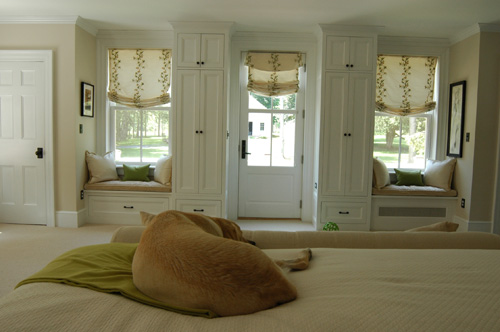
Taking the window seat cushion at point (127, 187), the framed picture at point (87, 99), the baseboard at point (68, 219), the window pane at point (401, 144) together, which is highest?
the framed picture at point (87, 99)

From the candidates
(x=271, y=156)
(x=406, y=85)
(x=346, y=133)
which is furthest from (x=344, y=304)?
(x=406, y=85)

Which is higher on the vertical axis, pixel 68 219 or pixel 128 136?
pixel 128 136

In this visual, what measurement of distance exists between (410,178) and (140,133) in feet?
11.8

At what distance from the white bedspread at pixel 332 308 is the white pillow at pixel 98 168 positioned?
3.93 metres

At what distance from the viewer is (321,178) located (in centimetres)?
479

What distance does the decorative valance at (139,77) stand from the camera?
516 cm

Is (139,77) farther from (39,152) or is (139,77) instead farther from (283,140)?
(283,140)

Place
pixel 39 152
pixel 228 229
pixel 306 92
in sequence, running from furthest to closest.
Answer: pixel 306 92, pixel 39 152, pixel 228 229

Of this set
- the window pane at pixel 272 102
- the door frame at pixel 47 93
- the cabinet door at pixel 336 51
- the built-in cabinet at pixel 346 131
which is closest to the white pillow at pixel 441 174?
the built-in cabinet at pixel 346 131

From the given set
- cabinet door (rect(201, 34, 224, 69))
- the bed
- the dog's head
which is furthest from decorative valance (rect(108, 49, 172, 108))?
the bed

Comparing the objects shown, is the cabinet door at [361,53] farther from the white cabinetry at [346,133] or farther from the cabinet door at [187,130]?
the cabinet door at [187,130]

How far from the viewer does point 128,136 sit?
5.30 metres

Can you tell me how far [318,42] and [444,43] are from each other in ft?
5.47

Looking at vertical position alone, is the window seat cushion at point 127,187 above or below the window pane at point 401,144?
below
